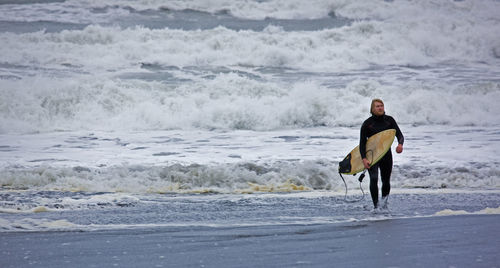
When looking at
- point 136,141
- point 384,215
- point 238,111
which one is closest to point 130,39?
point 238,111

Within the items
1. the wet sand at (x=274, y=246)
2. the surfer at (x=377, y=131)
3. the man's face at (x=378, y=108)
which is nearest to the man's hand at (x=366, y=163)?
the surfer at (x=377, y=131)

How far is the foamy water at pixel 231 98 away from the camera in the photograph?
29.9 feet

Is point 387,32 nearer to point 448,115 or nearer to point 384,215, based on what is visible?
point 448,115

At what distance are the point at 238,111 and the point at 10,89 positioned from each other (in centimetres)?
676

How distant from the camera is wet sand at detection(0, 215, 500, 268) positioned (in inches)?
181

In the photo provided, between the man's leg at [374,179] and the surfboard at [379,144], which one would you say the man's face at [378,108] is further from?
the man's leg at [374,179]

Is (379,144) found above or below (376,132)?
below

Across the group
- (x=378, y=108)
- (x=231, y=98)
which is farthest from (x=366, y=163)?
(x=231, y=98)

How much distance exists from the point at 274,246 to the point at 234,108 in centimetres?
1192

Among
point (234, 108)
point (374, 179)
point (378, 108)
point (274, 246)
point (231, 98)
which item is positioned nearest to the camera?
point (274, 246)

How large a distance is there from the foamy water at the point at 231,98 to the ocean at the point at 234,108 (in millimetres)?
56

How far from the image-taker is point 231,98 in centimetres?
1834

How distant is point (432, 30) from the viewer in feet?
92.4

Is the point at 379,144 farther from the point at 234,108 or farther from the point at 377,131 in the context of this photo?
the point at 234,108
